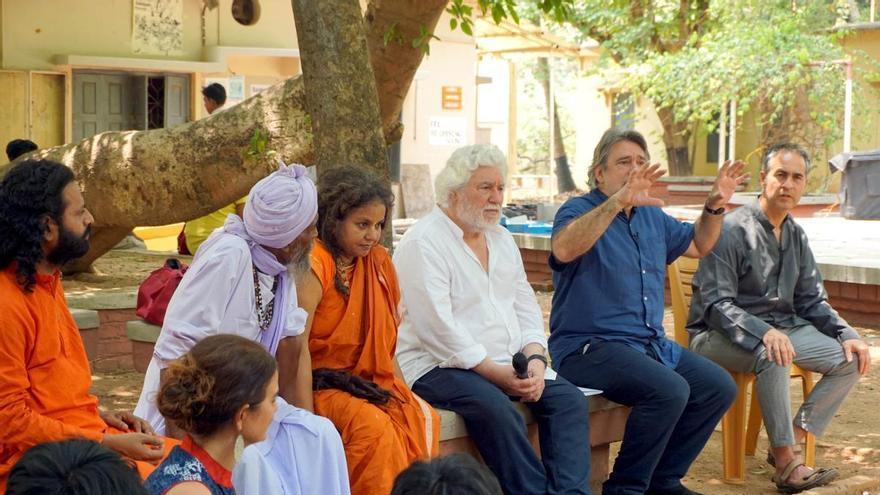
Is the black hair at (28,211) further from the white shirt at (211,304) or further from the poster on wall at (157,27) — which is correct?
the poster on wall at (157,27)

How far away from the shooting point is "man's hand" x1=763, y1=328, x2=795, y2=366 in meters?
5.47

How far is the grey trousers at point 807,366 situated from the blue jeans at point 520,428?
1.15 meters

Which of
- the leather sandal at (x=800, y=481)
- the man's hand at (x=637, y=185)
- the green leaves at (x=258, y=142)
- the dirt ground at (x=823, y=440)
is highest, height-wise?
the green leaves at (x=258, y=142)

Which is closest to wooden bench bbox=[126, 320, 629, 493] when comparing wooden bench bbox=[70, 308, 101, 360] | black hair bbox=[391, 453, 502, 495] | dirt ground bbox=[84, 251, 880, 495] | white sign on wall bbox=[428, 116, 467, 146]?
dirt ground bbox=[84, 251, 880, 495]

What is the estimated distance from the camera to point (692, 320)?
5949mm

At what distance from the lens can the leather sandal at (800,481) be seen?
5.54 metres

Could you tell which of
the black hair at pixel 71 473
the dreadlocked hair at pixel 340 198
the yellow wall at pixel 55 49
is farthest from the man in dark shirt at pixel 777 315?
the yellow wall at pixel 55 49

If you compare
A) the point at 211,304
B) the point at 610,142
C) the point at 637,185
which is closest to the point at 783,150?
the point at 610,142

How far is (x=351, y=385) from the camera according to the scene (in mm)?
4234

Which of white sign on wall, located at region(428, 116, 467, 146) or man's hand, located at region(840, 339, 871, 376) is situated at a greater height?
white sign on wall, located at region(428, 116, 467, 146)

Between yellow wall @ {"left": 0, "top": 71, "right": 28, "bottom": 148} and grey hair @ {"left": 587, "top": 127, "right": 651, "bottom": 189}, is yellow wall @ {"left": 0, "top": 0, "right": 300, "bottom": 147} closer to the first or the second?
yellow wall @ {"left": 0, "top": 71, "right": 28, "bottom": 148}

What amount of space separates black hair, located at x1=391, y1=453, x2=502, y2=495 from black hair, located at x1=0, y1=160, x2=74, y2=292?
5.24 ft

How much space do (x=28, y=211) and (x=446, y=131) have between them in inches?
663

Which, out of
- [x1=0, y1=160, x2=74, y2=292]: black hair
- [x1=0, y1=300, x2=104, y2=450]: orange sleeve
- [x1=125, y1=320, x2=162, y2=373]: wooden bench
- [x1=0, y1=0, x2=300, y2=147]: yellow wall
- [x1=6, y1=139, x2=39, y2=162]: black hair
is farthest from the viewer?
[x1=0, y1=0, x2=300, y2=147]: yellow wall
